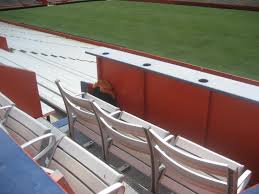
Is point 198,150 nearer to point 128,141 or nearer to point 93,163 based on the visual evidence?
point 128,141

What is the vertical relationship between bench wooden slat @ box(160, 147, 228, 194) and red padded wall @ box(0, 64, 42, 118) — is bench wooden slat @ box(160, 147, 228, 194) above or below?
above

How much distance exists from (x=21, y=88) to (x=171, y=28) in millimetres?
9355

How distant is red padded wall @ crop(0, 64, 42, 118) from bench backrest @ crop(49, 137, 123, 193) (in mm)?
2075

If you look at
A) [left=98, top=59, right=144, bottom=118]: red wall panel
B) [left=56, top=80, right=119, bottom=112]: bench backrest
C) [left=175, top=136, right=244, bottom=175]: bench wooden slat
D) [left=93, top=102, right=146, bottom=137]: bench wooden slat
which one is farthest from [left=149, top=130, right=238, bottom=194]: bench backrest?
[left=98, top=59, right=144, bottom=118]: red wall panel

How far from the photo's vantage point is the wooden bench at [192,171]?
5.94 feet

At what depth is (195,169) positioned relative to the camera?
79.3 inches

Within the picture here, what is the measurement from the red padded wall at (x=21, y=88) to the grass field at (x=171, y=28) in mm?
4975

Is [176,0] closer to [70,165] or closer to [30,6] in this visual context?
[30,6]

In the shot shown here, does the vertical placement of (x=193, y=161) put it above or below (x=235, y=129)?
→ above

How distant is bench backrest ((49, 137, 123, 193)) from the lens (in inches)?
69.2

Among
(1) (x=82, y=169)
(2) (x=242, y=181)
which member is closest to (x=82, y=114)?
(1) (x=82, y=169)

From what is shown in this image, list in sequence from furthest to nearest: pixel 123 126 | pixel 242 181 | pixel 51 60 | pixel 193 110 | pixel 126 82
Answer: pixel 51 60 → pixel 126 82 → pixel 193 110 → pixel 123 126 → pixel 242 181

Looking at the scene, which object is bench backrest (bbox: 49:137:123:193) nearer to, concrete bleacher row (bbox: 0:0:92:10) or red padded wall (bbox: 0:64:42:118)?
red padded wall (bbox: 0:64:42:118)

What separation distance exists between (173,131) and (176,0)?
670 inches
